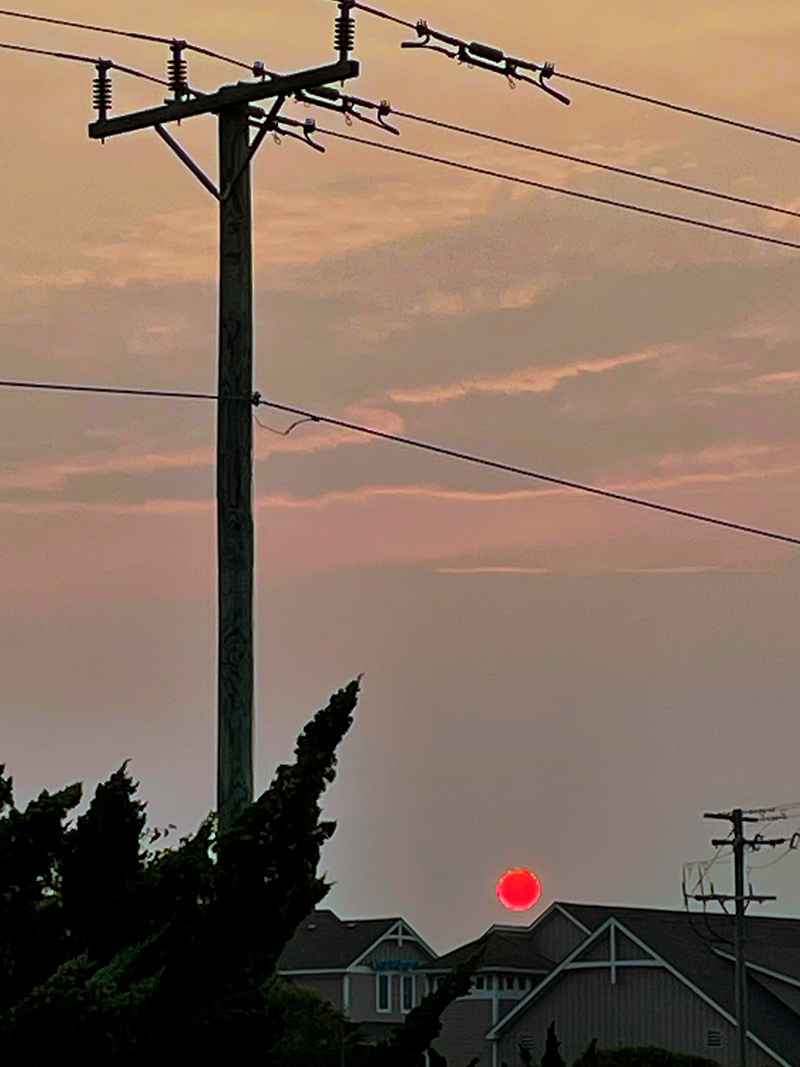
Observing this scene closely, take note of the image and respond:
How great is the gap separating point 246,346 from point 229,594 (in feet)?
6.53

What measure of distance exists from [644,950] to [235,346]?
157 ft

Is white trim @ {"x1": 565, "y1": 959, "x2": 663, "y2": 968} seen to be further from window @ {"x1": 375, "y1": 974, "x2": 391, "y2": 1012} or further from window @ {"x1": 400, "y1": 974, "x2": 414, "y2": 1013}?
window @ {"x1": 375, "y1": 974, "x2": 391, "y2": 1012}

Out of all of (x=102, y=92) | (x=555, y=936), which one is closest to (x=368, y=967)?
(x=555, y=936)

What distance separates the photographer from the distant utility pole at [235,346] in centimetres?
1539

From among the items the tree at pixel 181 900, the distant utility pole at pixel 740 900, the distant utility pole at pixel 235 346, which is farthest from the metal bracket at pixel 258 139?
the distant utility pole at pixel 740 900

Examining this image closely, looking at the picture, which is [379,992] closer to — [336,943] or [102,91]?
[336,943]

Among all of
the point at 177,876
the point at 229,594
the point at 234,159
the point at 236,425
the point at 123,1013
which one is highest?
the point at 234,159

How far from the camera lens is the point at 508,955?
70188mm

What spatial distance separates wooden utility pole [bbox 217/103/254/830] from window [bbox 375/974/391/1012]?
62370 millimetres

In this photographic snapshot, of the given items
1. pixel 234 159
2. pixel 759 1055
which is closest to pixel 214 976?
pixel 234 159

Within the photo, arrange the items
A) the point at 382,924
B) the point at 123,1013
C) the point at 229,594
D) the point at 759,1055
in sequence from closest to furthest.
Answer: the point at 123,1013 < the point at 229,594 < the point at 759,1055 < the point at 382,924

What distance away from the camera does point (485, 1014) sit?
6862 centimetres

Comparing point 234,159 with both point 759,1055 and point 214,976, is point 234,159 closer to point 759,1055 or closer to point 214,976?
point 214,976

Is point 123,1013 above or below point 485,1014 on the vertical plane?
below
